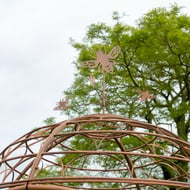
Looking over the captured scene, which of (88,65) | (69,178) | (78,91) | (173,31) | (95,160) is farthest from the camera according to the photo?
(78,91)

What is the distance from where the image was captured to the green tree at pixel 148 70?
8148mm

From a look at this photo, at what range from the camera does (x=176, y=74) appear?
28.7 ft

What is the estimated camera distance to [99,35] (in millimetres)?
9141

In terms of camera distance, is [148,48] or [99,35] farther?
[99,35]

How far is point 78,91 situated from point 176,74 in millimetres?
2152

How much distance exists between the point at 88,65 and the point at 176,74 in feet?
19.9

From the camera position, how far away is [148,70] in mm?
8805

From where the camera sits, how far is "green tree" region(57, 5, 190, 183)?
26.7 ft

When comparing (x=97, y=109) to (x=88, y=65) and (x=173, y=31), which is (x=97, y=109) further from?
(x=88, y=65)

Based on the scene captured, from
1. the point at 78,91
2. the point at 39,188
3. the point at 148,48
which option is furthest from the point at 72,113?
the point at 39,188

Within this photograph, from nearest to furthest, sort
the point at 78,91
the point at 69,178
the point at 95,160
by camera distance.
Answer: the point at 69,178
the point at 95,160
the point at 78,91

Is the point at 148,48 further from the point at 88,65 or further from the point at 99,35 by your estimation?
the point at 88,65

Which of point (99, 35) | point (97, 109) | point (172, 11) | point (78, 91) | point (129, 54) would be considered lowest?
point (97, 109)

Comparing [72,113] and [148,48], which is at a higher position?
[148,48]
